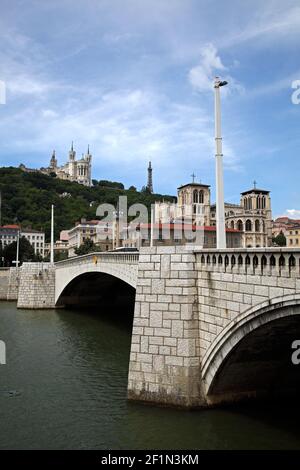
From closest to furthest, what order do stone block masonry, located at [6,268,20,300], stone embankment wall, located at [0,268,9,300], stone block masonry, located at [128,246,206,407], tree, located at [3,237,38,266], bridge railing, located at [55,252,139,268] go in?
stone block masonry, located at [128,246,206,407]
bridge railing, located at [55,252,139,268]
stone block masonry, located at [6,268,20,300]
stone embankment wall, located at [0,268,9,300]
tree, located at [3,237,38,266]

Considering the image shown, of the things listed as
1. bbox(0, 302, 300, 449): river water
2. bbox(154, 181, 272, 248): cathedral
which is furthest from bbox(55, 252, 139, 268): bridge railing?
bbox(154, 181, 272, 248): cathedral

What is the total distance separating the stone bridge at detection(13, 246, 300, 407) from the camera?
9469 millimetres

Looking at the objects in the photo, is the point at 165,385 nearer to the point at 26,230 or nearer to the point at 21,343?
the point at 21,343

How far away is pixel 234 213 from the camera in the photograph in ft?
253

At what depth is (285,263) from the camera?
26.8ft

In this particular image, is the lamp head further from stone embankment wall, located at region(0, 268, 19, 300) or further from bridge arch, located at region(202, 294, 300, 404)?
stone embankment wall, located at region(0, 268, 19, 300)

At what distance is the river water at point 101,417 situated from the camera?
31.3 feet

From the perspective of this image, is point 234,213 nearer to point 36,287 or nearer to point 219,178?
point 36,287

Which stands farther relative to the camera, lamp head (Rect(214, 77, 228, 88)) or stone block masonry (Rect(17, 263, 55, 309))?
stone block masonry (Rect(17, 263, 55, 309))

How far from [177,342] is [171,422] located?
1.88m

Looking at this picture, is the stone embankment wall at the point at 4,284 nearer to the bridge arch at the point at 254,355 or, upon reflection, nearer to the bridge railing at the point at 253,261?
the bridge railing at the point at 253,261

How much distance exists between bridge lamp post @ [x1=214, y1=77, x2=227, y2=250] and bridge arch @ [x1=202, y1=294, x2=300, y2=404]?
115 inches
